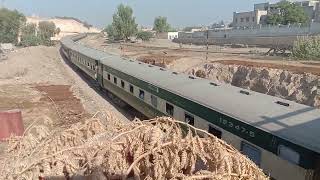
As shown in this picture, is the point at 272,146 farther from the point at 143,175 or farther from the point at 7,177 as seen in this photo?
the point at 7,177

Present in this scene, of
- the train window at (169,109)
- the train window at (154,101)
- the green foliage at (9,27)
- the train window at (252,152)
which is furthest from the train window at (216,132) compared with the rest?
the green foliage at (9,27)

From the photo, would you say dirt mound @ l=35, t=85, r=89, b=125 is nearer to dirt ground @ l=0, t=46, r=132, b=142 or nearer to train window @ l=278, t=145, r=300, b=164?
dirt ground @ l=0, t=46, r=132, b=142

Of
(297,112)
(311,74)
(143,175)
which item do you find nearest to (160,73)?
(297,112)

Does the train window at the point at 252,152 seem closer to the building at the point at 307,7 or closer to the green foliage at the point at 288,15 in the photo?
the green foliage at the point at 288,15

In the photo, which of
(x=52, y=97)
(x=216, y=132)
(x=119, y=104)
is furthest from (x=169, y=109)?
(x=52, y=97)

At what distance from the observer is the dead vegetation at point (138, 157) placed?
14.9ft

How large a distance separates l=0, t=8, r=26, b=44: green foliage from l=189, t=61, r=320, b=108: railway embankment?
95.0m

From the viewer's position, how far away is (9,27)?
118125 mm

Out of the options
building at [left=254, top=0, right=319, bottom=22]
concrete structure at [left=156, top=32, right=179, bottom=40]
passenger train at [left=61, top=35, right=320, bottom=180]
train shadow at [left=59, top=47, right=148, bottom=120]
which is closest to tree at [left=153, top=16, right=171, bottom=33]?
concrete structure at [left=156, top=32, right=179, bottom=40]

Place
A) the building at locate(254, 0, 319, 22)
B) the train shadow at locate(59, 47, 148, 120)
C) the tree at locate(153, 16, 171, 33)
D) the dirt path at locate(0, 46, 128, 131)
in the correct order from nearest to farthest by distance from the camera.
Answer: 1. the train shadow at locate(59, 47, 148, 120)
2. the dirt path at locate(0, 46, 128, 131)
3. the building at locate(254, 0, 319, 22)
4. the tree at locate(153, 16, 171, 33)

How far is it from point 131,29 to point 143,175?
108553mm

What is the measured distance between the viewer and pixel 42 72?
44.6 metres

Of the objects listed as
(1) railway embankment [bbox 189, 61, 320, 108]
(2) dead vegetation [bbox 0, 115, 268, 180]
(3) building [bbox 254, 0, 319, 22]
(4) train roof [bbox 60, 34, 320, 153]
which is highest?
(3) building [bbox 254, 0, 319, 22]

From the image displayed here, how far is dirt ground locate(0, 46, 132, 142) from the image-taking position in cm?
2223
